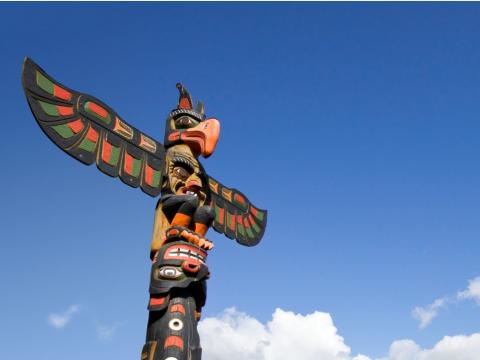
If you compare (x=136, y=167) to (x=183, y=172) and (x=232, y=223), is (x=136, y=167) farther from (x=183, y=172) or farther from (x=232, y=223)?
(x=232, y=223)

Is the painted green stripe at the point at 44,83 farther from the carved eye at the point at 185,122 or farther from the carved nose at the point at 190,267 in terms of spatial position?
the carved nose at the point at 190,267

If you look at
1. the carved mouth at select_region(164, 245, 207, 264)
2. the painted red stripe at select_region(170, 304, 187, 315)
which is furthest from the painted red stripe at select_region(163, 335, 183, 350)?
the carved mouth at select_region(164, 245, 207, 264)

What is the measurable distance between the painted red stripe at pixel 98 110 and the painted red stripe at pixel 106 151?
0.45m

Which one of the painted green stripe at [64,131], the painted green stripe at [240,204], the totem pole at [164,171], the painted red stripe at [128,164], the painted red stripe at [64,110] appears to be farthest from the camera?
the painted green stripe at [240,204]

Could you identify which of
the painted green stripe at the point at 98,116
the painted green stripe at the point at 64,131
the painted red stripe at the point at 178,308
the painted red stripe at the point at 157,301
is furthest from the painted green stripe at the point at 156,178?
the painted red stripe at the point at 178,308

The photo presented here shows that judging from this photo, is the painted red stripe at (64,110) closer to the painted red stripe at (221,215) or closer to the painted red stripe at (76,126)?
the painted red stripe at (76,126)

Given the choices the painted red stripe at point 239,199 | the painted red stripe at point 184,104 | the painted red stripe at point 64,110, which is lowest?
the painted red stripe at point 64,110

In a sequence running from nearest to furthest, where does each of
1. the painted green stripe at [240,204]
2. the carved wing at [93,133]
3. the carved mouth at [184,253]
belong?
the carved mouth at [184,253]
the carved wing at [93,133]
the painted green stripe at [240,204]

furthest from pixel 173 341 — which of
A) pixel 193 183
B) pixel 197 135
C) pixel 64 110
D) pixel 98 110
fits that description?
pixel 98 110

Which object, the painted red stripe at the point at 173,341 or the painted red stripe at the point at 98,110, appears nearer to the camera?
the painted red stripe at the point at 173,341

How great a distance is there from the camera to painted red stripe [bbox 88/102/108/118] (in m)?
7.93

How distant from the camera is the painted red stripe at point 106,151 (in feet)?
25.6

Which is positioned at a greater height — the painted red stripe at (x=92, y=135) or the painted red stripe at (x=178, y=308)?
the painted red stripe at (x=92, y=135)

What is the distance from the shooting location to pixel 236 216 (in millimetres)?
10492
